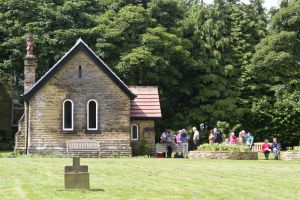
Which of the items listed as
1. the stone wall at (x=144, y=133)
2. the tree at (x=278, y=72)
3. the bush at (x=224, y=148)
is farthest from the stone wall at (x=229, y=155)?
the tree at (x=278, y=72)

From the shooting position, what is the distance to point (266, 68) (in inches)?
2194

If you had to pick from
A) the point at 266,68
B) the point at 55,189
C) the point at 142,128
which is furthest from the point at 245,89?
the point at 55,189

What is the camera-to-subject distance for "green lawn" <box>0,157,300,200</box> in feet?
54.5

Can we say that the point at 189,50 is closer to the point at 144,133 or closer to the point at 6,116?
the point at 144,133

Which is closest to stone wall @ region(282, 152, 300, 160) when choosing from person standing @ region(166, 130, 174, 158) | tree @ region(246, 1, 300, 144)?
person standing @ region(166, 130, 174, 158)

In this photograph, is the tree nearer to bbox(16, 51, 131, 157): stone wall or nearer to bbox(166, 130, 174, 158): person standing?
bbox(166, 130, 174, 158): person standing

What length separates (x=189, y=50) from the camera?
56781 mm

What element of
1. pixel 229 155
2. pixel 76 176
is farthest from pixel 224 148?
pixel 76 176

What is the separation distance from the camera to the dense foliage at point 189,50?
51.4 metres

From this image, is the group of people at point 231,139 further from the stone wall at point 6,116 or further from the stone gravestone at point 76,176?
the stone wall at point 6,116

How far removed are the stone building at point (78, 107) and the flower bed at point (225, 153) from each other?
5.60 metres

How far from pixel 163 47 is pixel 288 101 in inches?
451

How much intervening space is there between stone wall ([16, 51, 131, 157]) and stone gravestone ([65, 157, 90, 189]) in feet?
69.5

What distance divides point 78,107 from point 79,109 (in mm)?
137
